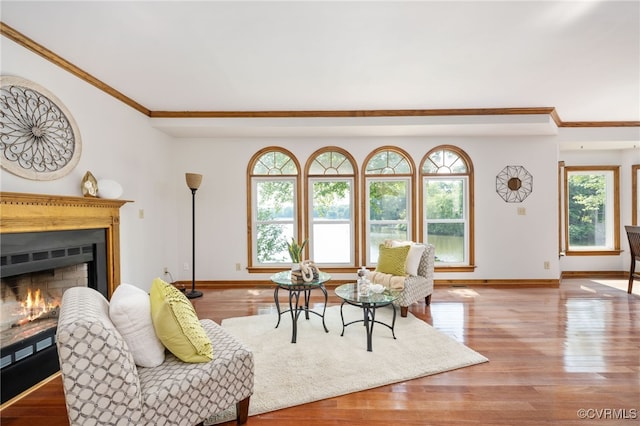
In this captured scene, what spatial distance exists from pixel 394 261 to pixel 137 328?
2.77 meters

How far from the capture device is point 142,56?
2.67 m

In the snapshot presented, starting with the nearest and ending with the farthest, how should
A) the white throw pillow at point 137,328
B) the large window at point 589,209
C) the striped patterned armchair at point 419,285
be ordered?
the white throw pillow at point 137,328 → the striped patterned armchair at point 419,285 → the large window at point 589,209

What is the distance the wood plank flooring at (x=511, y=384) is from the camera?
1.84 m

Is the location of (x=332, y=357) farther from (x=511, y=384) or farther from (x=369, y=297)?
(x=511, y=384)

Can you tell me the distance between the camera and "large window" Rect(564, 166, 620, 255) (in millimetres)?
5461

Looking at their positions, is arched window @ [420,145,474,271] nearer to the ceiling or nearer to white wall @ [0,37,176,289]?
the ceiling

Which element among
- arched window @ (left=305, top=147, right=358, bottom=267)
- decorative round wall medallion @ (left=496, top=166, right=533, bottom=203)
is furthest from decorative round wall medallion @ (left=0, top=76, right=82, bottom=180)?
decorative round wall medallion @ (left=496, top=166, right=533, bottom=203)

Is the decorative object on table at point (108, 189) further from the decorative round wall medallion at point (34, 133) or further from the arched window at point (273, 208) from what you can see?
the arched window at point (273, 208)

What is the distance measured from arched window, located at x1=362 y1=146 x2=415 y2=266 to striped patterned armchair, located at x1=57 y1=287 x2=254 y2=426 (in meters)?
3.45

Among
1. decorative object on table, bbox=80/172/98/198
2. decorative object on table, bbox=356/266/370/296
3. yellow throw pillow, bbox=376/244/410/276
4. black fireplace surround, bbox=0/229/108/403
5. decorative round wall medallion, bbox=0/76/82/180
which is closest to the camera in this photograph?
black fireplace surround, bbox=0/229/108/403

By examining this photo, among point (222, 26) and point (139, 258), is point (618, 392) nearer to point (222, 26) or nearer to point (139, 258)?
point (222, 26)

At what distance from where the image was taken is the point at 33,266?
229cm

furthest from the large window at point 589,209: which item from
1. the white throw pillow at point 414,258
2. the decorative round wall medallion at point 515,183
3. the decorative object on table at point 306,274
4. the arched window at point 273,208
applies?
the decorative object on table at point 306,274

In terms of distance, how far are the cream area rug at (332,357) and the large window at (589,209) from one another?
4.22 metres
